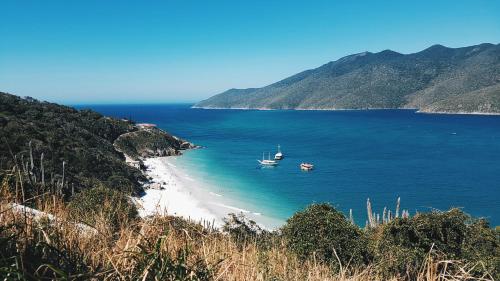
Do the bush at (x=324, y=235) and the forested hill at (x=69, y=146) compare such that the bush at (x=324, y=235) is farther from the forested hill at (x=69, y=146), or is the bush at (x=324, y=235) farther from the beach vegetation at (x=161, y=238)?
the forested hill at (x=69, y=146)

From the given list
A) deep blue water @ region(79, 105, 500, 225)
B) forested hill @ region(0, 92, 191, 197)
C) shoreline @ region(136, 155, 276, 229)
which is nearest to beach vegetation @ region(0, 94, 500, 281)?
forested hill @ region(0, 92, 191, 197)

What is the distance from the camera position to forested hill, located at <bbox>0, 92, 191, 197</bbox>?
37.0 m

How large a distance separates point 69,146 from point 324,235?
4328cm

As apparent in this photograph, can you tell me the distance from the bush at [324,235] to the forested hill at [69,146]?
1528 centimetres

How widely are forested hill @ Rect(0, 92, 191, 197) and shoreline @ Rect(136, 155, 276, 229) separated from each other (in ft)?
10.8

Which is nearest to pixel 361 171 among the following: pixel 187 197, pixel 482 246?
pixel 187 197

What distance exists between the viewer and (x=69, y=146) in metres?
50.9

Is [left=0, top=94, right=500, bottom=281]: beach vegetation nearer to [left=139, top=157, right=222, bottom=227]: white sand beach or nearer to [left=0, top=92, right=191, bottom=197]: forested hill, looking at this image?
[left=0, top=92, right=191, bottom=197]: forested hill

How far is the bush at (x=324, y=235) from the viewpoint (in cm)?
1852

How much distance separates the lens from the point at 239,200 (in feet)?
177

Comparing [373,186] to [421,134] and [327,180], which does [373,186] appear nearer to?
[327,180]

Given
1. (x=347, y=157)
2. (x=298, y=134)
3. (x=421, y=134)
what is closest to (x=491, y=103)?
(x=421, y=134)

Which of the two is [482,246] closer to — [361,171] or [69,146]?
[69,146]

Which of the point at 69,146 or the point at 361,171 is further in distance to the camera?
the point at 361,171
